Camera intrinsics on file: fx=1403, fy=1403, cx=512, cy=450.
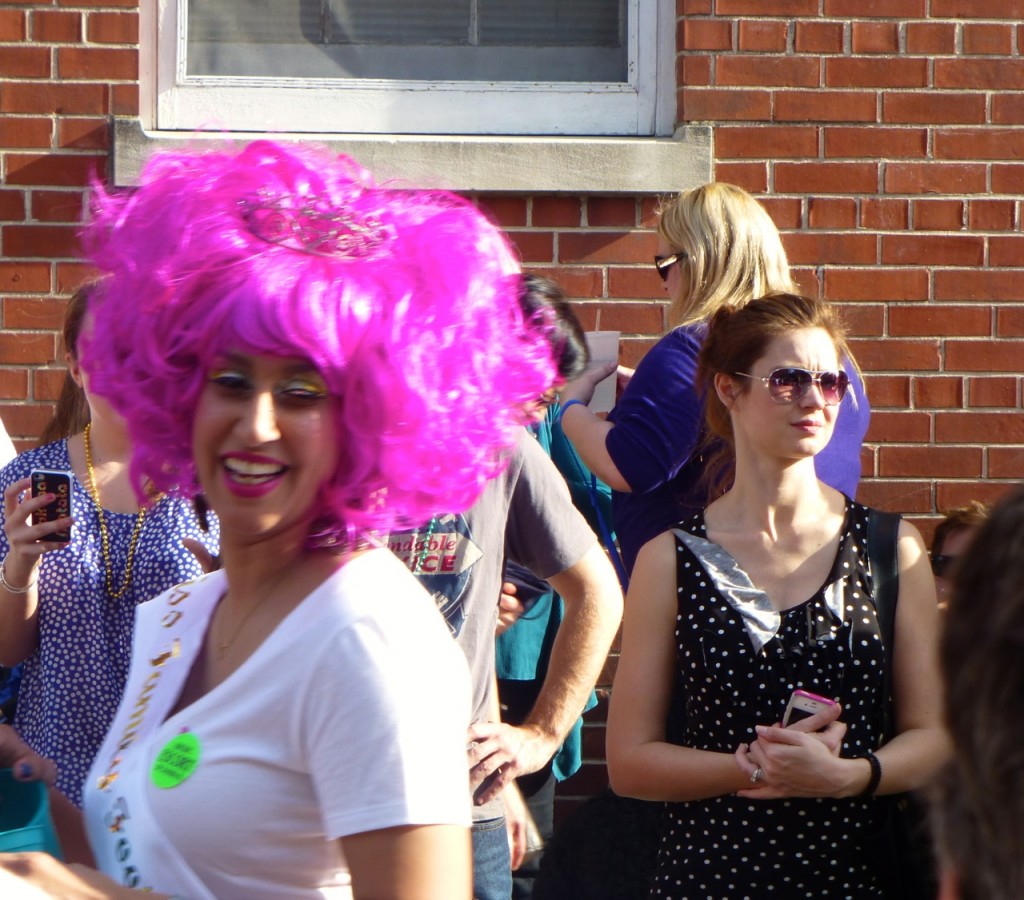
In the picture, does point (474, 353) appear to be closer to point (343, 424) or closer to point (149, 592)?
point (343, 424)

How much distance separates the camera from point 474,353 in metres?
1.78

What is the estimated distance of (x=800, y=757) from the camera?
8.21 ft

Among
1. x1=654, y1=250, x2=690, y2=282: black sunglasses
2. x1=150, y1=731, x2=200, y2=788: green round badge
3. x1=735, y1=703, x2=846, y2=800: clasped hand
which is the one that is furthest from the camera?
x1=654, y1=250, x2=690, y2=282: black sunglasses

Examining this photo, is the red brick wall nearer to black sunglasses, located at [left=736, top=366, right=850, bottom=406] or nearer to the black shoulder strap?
black sunglasses, located at [left=736, top=366, right=850, bottom=406]

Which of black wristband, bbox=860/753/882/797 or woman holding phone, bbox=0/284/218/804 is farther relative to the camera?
woman holding phone, bbox=0/284/218/804

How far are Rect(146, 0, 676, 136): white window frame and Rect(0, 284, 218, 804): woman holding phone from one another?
5.65 feet

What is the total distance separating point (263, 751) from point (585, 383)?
7.27 feet

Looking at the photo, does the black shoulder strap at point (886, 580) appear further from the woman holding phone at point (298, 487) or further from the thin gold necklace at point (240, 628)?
the thin gold necklace at point (240, 628)

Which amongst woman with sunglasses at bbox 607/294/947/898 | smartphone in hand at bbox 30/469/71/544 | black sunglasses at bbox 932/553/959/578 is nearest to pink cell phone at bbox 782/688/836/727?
woman with sunglasses at bbox 607/294/947/898

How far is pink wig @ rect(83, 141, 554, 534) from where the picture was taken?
164 centimetres

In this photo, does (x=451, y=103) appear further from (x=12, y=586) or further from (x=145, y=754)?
(x=145, y=754)

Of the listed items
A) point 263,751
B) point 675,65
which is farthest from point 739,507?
point 675,65

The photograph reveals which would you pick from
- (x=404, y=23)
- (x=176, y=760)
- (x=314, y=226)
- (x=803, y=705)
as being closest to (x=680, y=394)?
(x=803, y=705)

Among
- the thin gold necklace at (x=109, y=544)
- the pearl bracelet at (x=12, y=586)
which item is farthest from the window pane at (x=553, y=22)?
the pearl bracelet at (x=12, y=586)
